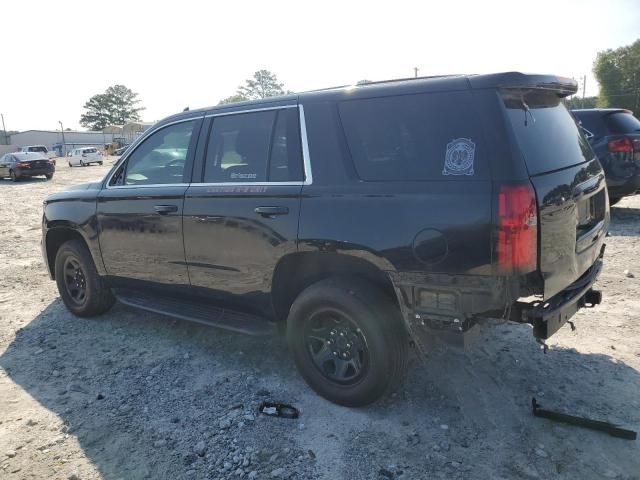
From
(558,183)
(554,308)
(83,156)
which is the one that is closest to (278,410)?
(554,308)

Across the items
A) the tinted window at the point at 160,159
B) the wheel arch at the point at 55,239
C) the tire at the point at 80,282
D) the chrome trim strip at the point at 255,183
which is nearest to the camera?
the chrome trim strip at the point at 255,183

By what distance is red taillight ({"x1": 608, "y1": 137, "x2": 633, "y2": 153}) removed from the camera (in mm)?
7516

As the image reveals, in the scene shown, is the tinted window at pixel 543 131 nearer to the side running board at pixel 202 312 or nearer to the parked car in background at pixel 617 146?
the side running board at pixel 202 312

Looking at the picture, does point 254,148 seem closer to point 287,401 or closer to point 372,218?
point 372,218

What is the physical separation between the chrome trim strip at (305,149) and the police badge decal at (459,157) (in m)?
0.90

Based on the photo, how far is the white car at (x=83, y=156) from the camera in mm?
38031

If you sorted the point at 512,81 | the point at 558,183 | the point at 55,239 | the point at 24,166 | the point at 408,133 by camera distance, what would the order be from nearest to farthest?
the point at 512,81
the point at 558,183
the point at 408,133
the point at 55,239
the point at 24,166

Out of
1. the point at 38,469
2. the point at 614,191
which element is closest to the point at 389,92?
the point at 38,469

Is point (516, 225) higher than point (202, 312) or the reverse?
higher

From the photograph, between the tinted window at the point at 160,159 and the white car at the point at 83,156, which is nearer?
the tinted window at the point at 160,159

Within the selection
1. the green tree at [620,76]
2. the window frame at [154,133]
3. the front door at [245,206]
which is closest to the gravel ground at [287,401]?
the front door at [245,206]

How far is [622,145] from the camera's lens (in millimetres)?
7535

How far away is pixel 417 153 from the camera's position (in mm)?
2826

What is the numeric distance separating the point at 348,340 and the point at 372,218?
85 centimetres
